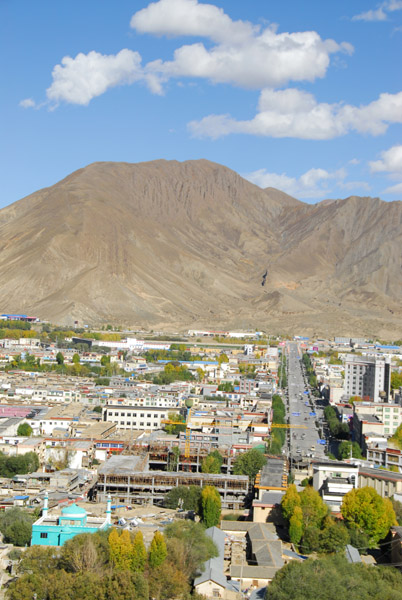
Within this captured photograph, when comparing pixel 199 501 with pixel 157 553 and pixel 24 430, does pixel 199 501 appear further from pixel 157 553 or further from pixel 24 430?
pixel 24 430

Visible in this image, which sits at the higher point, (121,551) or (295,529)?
(121,551)

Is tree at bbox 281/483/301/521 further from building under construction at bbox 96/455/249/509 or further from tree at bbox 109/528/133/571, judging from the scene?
tree at bbox 109/528/133/571

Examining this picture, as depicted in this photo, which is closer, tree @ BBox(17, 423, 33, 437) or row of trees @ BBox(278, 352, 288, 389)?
tree @ BBox(17, 423, 33, 437)

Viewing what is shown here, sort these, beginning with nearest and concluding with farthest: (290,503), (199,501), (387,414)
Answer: (290,503) → (199,501) → (387,414)

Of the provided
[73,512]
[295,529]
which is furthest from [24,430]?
[295,529]

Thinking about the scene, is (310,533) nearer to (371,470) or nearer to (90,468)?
(371,470)

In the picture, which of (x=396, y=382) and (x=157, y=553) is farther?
(x=396, y=382)

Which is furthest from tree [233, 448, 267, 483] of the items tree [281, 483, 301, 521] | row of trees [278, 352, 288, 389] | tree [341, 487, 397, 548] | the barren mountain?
the barren mountain
